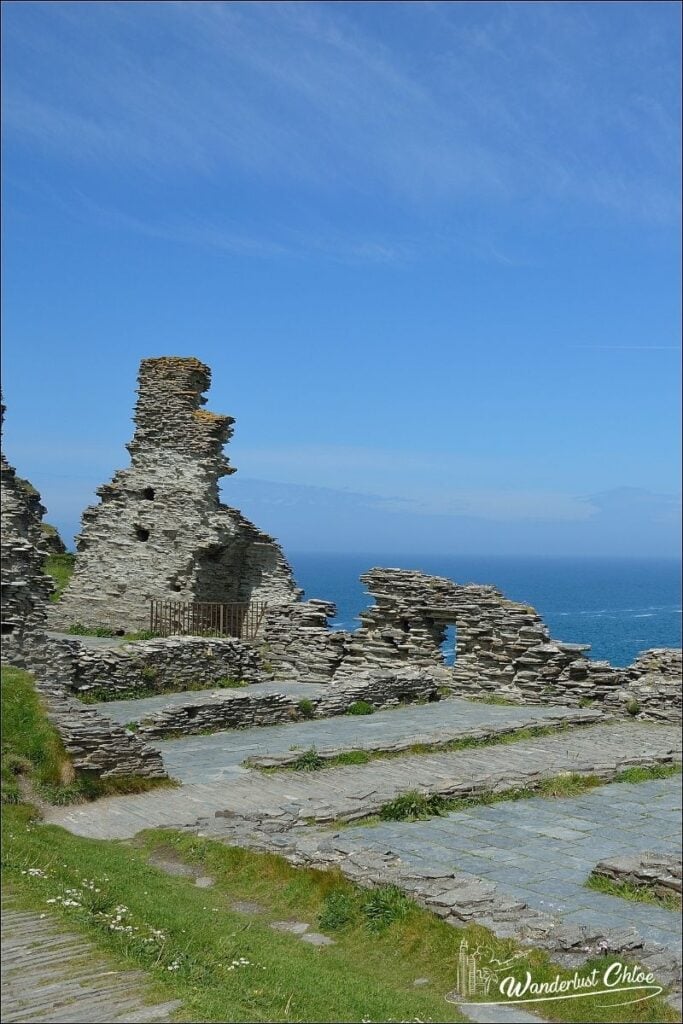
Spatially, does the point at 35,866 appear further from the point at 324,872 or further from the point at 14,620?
the point at 14,620

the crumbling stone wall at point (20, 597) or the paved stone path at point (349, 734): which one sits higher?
the crumbling stone wall at point (20, 597)

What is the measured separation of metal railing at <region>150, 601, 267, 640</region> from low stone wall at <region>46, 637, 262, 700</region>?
4010mm

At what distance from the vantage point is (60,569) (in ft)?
114

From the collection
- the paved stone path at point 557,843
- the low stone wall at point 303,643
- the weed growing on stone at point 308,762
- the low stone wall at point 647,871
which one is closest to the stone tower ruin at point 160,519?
the low stone wall at point 303,643

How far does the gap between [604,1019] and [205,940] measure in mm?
3499

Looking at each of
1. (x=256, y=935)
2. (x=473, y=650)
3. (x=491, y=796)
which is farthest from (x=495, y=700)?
(x=256, y=935)

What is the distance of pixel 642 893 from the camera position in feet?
35.4

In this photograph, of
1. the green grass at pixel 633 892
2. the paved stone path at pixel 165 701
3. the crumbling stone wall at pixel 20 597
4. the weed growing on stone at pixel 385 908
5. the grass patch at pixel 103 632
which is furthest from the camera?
the grass patch at pixel 103 632

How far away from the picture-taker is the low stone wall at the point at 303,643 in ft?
90.6

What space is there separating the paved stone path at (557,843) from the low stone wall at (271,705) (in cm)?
715

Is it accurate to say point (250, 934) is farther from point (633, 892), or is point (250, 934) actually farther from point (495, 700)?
point (495, 700)

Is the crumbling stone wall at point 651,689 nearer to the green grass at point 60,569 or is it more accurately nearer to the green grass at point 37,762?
the green grass at point 37,762

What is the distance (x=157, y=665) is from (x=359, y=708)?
16.8 ft

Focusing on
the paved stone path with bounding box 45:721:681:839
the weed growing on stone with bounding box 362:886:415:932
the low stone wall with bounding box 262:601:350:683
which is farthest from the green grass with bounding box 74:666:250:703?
the weed growing on stone with bounding box 362:886:415:932
